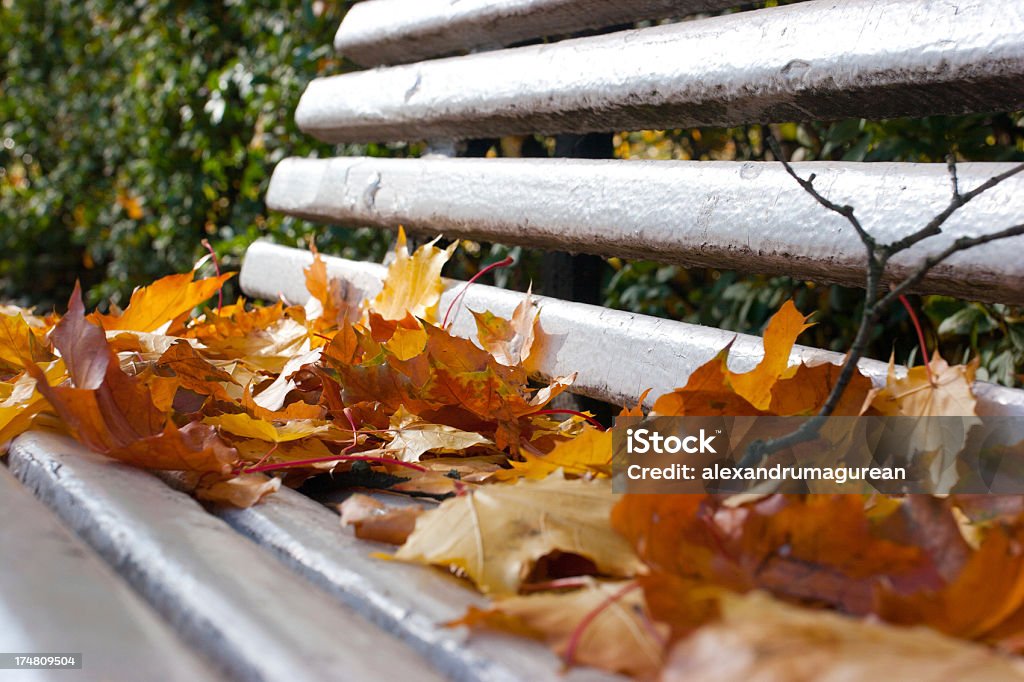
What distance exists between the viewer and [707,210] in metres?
1.07

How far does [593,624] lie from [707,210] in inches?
25.3

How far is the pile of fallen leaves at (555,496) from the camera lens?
504mm

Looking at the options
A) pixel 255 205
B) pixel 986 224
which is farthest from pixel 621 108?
pixel 255 205

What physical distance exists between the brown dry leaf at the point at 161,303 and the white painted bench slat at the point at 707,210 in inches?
15.3

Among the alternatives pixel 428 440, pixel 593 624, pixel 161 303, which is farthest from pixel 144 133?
pixel 593 624

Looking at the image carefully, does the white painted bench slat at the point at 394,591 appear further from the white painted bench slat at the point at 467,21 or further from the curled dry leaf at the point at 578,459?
the white painted bench slat at the point at 467,21

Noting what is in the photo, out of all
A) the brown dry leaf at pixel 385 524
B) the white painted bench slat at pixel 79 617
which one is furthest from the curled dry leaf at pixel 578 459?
the white painted bench slat at pixel 79 617

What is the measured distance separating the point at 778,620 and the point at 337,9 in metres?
2.41

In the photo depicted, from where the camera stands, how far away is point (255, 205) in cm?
305

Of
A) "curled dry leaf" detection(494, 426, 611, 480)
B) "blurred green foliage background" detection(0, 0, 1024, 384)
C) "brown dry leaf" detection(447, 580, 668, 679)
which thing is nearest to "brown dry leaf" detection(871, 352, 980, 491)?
"curled dry leaf" detection(494, 426, 611, 480)

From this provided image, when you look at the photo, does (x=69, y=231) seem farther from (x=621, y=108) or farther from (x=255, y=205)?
(x=621, y=108)

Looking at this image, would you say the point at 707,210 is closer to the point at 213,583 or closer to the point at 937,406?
the point at 937,406

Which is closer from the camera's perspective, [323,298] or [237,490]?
[237,490]

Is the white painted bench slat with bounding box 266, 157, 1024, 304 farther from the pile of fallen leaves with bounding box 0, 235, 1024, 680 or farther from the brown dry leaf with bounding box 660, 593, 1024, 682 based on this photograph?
the brown dry leaf with bounding box 660, 593, 1024, 682
